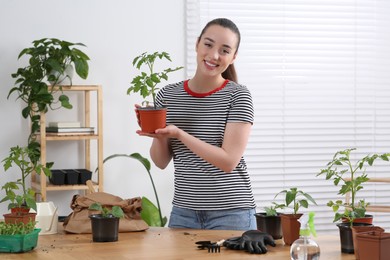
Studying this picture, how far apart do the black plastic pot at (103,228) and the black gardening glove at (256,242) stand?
19.6 inches

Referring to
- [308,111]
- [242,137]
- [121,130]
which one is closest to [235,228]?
[242,137]

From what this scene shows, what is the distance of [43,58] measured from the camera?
4.99 m

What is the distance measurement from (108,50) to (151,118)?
254 cm

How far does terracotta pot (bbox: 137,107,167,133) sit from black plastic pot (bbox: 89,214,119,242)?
0.40 metres

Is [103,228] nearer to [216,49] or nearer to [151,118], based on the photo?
[151,118]

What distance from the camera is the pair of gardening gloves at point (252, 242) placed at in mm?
2500

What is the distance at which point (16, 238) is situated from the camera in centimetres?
249

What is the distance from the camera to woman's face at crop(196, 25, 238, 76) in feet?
10.0

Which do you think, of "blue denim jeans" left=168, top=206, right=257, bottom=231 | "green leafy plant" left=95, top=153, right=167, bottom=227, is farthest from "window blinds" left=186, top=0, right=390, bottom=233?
"blue denim jeans" left=168, top=206, right=257, bottom=231

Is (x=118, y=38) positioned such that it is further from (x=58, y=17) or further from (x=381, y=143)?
(x=381, y=143)

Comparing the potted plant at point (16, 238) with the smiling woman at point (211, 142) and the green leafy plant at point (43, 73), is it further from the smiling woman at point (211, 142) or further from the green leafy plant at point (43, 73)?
the green leafy plant at point (43, 73)

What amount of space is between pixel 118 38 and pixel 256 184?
62.0 inches

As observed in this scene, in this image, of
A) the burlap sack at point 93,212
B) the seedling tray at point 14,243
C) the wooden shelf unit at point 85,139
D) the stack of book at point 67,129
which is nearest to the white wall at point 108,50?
the wooden shelf unit at point 85,139

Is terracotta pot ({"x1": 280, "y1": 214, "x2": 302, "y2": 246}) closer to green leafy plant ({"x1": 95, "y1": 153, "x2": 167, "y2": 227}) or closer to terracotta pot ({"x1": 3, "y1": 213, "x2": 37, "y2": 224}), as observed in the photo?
terracotta pot ({"x1": 3, "y1": 213, "x2": 37, "y2": 224})
